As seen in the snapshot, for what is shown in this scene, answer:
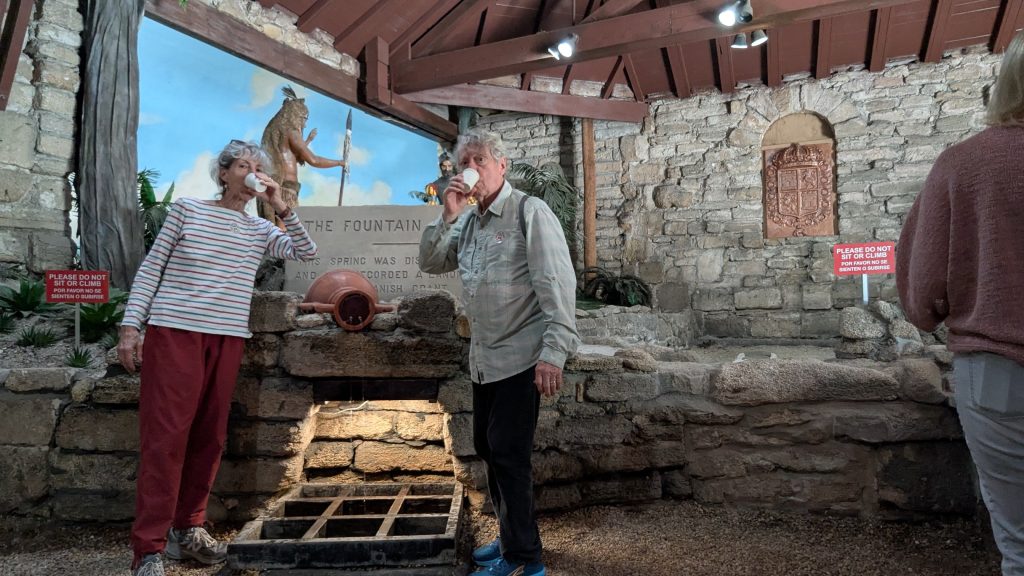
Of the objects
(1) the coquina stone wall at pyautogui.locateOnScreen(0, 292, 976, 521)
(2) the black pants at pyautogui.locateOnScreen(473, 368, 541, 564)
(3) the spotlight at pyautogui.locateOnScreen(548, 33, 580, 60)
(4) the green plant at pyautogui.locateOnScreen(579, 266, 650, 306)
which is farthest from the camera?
(4) the green plant at pyautogui.locateOnScreen(579, 266, 650, 306)

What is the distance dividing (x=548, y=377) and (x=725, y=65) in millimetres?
6546

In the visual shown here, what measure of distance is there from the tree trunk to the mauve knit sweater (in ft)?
17.3

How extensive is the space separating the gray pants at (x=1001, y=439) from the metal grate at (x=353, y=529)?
62.2 inches

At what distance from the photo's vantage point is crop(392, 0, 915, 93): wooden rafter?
17.8 ft

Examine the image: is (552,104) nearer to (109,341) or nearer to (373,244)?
(373,244)

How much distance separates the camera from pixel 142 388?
205cm

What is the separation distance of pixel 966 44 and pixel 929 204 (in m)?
7.17

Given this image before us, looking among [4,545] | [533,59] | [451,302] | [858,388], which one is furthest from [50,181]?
[858,388]

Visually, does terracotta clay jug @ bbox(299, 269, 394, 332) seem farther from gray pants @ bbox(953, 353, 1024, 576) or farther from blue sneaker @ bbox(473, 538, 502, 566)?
gray pants @ bbox(953, 353, 1024, 576)

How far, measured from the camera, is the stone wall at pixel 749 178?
679cm

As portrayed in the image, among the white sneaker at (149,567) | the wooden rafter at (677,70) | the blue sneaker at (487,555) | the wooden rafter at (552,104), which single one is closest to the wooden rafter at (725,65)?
the wooden rafter at (677,70)

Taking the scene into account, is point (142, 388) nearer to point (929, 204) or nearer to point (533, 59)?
point (929, 204)

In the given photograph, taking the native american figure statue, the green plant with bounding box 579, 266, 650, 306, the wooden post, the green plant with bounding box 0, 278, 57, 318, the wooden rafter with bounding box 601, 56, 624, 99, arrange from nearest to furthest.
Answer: the green plant with bounding box 0, 278, 57, 318, the native american figure statue, the green plant with bounding box 579, 266, 650, 306, the wooden rafter with bounding box 601, 56, 624, 99, the wooden post

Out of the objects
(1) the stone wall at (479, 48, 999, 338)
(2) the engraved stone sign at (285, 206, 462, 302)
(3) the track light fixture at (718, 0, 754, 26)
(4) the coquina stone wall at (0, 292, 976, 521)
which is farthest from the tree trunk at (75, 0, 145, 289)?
(3) the track light fixture at (718, 0, 754, 26)
